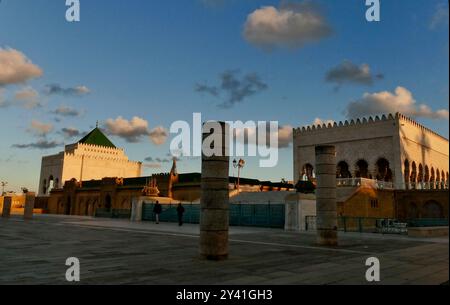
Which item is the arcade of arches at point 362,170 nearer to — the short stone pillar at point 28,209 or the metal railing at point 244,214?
the metal railing at point 244,214

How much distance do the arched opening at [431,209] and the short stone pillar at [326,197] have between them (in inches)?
1158

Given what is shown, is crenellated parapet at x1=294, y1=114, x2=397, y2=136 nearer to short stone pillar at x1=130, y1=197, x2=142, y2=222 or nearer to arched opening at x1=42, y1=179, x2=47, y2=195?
short stone pillar at x1=130, y1=197, x2=142, y2=222

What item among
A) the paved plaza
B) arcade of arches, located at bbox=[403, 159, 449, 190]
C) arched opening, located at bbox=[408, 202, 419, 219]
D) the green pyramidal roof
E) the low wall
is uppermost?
the green pyramidal roof

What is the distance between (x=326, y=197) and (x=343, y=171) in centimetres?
3840

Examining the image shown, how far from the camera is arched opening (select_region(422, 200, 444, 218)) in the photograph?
37.2m

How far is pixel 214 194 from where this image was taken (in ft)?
30.3

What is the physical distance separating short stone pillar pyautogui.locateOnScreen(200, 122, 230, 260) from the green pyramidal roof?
7038 cm

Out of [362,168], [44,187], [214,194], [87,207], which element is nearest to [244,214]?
[214,194]

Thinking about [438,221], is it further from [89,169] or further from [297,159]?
[89,169]

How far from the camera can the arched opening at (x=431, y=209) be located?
37.2 metres

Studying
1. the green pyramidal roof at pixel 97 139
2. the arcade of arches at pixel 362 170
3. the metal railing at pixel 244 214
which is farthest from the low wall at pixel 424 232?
the green pyramidal roof at pixel 97 139

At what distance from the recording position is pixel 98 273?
6629mm

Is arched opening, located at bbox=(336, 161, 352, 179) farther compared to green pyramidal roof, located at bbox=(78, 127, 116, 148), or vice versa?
green pyramidal roof, located at bbox=(78, 127, 116, 148)

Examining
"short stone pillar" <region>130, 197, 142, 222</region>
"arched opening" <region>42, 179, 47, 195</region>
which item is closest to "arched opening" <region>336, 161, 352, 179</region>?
"short stone pillar" <region>130, 197, 142, 222</region>
